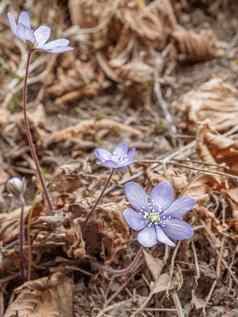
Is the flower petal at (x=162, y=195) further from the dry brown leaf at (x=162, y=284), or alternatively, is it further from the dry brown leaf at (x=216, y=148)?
the dry brown leaf at (x=216, y=148)

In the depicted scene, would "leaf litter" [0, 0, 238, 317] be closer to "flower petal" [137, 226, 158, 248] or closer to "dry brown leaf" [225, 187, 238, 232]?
"dry brown leaf" [225, 187, 238, 232]

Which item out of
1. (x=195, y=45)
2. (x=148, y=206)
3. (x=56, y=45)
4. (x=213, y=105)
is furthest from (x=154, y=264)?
(x=195, y=45)

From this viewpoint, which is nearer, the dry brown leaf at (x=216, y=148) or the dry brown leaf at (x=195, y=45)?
the dry brown leaf at (x=216, y=148)

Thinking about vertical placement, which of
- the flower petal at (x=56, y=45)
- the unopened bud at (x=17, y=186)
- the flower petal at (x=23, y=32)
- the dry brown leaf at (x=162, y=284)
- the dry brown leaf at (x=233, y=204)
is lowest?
the dry brown leaf at (x=162, y=284)

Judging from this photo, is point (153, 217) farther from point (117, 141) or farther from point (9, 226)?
point (117, 141)

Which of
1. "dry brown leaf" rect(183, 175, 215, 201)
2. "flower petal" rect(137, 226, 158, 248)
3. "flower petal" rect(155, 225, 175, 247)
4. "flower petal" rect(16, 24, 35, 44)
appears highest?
"flower petal" rect(16, 24, 35, 44)

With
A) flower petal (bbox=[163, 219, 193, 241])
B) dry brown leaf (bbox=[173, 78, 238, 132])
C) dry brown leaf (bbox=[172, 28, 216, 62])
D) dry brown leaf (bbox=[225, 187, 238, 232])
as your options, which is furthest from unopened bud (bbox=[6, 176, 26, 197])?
dry brown leaf (bbox=[172, 28, 216, 62])

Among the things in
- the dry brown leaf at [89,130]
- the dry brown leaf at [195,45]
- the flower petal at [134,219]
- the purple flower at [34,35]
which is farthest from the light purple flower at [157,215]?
the dry brown leaf at [195,45]
